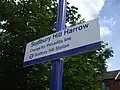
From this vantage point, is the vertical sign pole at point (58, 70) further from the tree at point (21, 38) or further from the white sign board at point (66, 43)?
the tree at point (21, 38)

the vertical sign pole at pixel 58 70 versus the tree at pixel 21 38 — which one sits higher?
the tree at pixel 21 38

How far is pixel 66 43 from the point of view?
162 inches

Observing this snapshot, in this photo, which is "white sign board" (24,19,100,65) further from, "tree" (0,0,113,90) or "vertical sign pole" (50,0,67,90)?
"tree" (0,0,113,90)

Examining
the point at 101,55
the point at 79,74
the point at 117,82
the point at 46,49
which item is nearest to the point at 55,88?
the point at 46,49

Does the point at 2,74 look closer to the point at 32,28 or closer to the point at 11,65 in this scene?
the point at 11,65

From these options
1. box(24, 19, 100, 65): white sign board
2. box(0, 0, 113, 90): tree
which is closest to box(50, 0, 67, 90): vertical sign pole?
box(24, 19, 100, 65): white sign board

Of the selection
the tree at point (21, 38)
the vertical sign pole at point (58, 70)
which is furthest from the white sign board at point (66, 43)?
the tree at point (21, 38)

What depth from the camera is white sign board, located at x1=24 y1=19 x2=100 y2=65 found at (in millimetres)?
3836

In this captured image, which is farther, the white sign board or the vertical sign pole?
the vertical sign pole

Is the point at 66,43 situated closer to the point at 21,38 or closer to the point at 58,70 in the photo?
the point at 58,70

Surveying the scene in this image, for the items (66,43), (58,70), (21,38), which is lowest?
(58,70)

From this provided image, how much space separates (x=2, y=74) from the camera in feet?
37.8

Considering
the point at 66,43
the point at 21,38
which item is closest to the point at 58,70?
the point at 66,43

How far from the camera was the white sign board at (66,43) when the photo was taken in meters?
3.84
